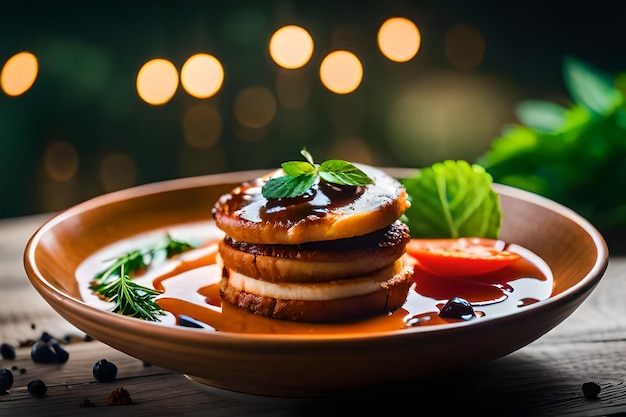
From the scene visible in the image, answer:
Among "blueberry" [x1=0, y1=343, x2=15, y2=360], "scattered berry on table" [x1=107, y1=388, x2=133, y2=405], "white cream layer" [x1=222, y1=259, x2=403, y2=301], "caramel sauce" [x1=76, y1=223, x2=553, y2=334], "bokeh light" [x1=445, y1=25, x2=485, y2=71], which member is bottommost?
"blueberry" [x1=0, y1=343, x2=15, y2=360]

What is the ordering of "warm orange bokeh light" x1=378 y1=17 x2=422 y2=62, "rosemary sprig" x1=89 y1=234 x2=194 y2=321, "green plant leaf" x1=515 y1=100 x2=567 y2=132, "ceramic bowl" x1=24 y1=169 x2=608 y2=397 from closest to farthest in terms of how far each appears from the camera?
"ceramic bowl" x1=24 y1=169 x2=608 y2=397, "rosemary sprig" x1=89 y1=234 x2=194 y2=321, "green plant leaf" x1=515 y1=100 x2=567 y2=132, "warm orange bokeh light" x1=378 y1=17 x2=422 y2=62

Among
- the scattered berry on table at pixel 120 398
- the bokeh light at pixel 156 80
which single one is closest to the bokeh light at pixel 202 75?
the bokeh light at pixel 156 80

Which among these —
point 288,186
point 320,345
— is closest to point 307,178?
point 288,186

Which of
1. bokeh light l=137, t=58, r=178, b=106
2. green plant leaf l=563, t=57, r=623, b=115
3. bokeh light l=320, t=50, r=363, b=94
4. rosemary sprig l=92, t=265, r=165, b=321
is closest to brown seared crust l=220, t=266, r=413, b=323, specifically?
rosemary sprig l=92, t=265, r=165, b=321

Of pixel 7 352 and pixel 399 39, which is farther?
pixel 399 39

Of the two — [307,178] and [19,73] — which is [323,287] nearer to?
[307,178]

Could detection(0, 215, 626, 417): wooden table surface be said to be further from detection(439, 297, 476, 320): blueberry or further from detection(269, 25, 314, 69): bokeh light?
detection(269, 25, 314, 69): bokeh light

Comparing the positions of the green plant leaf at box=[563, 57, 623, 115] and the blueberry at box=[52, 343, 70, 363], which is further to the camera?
the green plant leaf at box=[563, 57, 623, 115]
